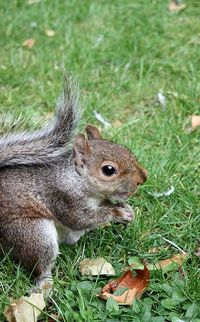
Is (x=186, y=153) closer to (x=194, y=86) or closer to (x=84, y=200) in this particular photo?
(x=194, y=86)

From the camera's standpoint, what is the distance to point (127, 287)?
2576 millimetres

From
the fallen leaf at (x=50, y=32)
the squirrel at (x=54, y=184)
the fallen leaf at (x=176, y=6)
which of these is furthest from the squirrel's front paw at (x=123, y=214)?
the fallen leaf at (x=176, y=6)

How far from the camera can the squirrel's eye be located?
8.53ft

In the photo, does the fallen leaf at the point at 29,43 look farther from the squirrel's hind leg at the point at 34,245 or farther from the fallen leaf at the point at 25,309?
the fallen leaf at the point at 25,309

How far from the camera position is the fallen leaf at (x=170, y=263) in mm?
2650

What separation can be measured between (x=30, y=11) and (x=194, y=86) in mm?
1629

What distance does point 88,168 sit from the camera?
8.62 feet

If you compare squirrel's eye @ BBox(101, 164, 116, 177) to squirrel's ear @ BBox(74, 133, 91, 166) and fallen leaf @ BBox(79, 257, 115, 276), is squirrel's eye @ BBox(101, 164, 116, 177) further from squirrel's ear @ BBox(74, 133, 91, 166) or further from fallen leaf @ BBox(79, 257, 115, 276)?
fallen leaf @ BBox(79, 257, 115, 276)

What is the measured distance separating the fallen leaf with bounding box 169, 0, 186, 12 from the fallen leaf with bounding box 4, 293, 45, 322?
122 inches

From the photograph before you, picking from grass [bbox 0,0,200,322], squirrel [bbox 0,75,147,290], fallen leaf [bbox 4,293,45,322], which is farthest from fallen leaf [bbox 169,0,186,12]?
fallen leaf [bbox 4,293,45,322]

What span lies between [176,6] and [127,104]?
4.53ft

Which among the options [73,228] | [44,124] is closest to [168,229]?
[73,228]

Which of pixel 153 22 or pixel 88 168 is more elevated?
pixel 88 168

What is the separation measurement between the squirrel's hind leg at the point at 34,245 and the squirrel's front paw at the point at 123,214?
0.28 m
